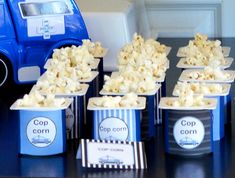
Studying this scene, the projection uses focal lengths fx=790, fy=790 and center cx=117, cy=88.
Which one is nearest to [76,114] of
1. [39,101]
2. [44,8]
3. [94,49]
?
[39,101]

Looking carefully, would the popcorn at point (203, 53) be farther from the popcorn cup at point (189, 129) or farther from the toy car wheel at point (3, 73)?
the toy car wheel at point (3, 73)

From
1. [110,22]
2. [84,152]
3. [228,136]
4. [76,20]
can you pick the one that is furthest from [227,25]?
[84,152]

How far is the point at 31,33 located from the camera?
1692mm

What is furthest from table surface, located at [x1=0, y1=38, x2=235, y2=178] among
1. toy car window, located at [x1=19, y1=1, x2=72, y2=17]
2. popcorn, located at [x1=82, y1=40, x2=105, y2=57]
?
toy car window, located at [x1=19, y1=1, x2=72, y2=17]

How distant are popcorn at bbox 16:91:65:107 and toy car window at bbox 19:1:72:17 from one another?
1.51 ft

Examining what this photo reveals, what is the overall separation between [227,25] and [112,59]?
1.58ft

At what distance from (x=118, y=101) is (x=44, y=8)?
53 cm

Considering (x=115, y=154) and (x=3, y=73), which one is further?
(x=3, y=73)

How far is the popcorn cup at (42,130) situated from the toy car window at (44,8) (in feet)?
1.54

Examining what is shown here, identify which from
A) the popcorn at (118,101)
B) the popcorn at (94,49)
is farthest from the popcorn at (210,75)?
the popcorn at (94,49)

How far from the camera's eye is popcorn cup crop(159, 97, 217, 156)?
123cm

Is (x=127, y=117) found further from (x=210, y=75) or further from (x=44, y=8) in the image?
(x=44, y=8)

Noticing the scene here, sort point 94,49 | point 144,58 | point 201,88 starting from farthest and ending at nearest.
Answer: point 94,49, point 144,58, point 201,88

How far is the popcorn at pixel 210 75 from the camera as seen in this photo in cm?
138
